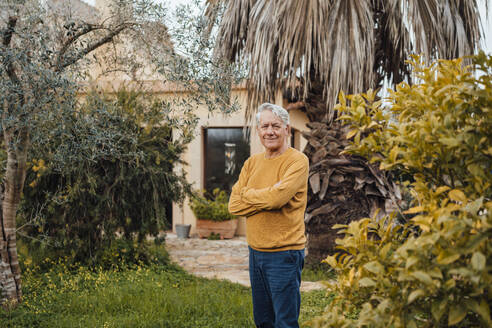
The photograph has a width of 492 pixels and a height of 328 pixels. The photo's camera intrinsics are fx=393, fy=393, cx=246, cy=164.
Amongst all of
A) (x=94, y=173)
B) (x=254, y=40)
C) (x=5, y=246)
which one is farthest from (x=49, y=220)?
(x=254, y=40)

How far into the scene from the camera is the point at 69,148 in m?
4.10

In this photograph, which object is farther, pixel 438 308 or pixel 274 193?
pixel 274 193

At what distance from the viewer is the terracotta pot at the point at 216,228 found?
938cm

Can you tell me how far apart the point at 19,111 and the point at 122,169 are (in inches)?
95.2

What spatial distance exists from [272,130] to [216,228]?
7055mm

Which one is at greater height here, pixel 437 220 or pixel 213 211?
pixel 437 220

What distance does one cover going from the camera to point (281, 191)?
246cm

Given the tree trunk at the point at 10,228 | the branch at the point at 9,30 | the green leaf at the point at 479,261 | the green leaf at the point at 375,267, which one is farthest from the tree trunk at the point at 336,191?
the green leaf at the point at 479,261

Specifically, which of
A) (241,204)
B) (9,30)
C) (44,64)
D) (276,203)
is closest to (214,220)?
(44,64)

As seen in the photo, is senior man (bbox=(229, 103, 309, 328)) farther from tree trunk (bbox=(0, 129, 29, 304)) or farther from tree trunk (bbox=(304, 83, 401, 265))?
tree trunk (bbox=(304, 83, 401, 265))

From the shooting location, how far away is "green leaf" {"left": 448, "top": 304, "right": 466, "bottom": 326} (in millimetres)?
1156

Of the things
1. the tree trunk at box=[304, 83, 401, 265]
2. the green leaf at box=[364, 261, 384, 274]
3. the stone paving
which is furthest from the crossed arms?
the tree trunk at box=[304, 83, 401, 265]

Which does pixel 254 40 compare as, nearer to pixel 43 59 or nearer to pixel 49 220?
pixel 43 59

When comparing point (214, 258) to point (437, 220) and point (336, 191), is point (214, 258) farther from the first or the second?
point (437, 220)
